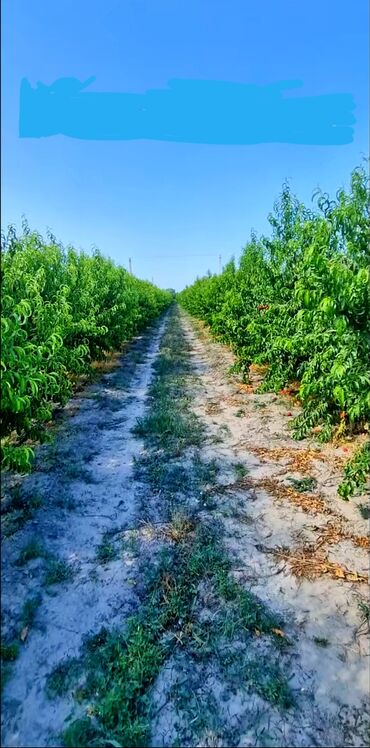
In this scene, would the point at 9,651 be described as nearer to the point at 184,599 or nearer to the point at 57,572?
the point at 57,572

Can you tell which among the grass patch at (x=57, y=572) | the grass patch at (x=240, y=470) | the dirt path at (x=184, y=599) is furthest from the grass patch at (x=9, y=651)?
the grass patch at (x=240, y=470)

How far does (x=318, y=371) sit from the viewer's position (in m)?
4.96

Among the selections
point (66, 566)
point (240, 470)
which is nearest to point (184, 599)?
point (66, 566)

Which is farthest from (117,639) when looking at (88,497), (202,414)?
(202,414)

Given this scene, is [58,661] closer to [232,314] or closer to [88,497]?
[88,497]

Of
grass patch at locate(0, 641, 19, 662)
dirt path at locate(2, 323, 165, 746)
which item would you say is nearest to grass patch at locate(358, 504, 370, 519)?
dirt path at locate(2, 323, 165, 746)

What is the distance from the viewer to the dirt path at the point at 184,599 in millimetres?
2062

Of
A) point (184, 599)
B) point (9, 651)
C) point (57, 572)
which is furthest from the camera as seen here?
point (57, 572)

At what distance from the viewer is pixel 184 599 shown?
281cm

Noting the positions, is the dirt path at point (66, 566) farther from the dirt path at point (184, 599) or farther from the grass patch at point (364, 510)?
the grass patch at point (364, 510)

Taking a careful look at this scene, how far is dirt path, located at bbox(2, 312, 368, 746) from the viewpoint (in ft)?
6.77

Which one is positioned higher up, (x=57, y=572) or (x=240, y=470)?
(x=240, y=470)

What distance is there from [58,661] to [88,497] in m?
1.78

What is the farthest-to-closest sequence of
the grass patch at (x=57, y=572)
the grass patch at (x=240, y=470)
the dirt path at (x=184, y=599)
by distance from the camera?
the grass patch at (x=240, y=470), the grass patch at (x=57, y=572), the dirt path at (x=184, y=599)
